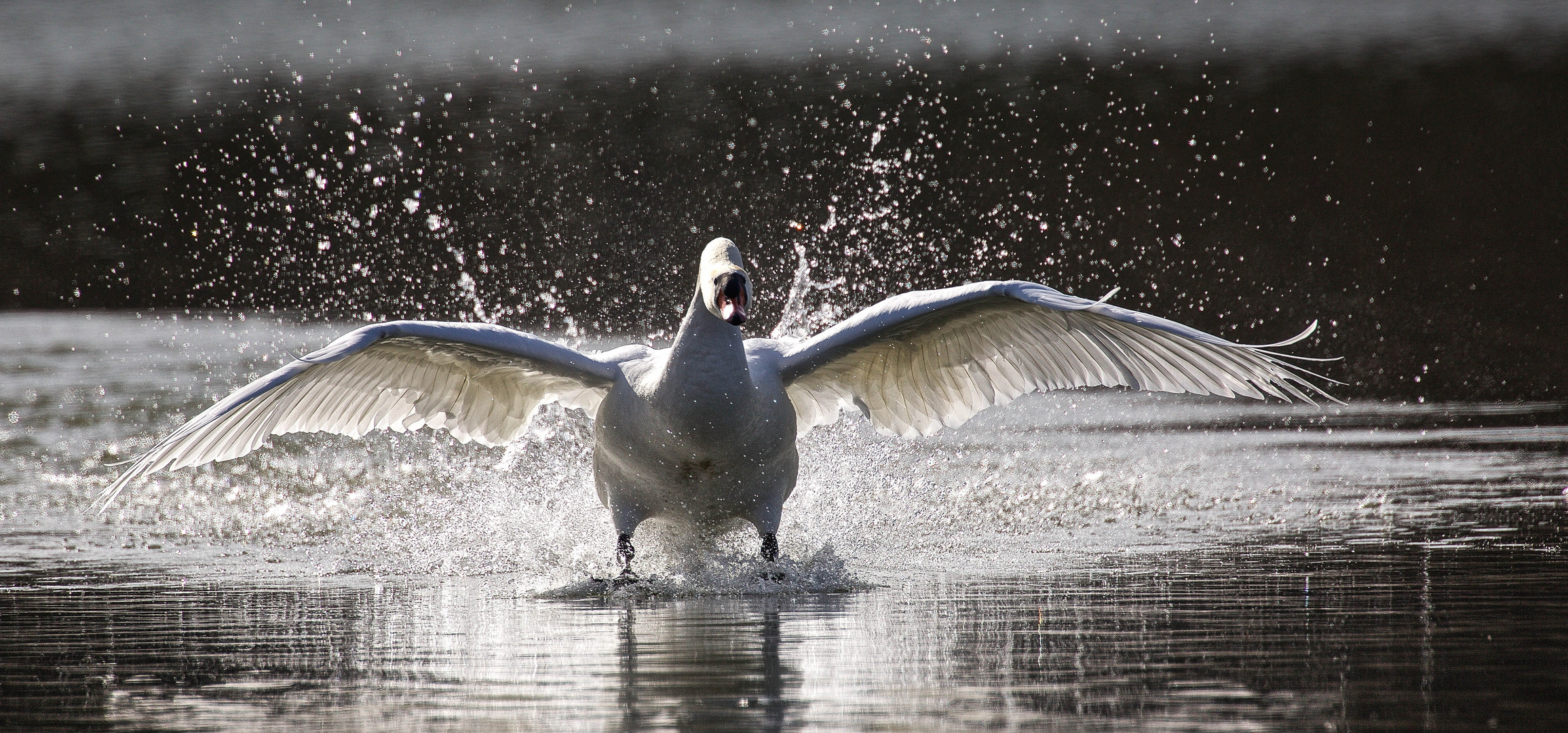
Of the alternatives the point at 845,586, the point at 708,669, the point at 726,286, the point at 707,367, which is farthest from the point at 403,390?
the point at 708,669

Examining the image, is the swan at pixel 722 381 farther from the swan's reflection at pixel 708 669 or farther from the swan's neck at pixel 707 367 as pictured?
the swan's reflection at pixel 708 669

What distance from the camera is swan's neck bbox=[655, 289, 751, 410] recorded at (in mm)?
7590

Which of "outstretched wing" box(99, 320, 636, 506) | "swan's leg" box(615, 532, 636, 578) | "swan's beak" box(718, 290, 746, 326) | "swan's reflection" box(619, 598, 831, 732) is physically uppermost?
"swan's beak" box(718, 290, 746, 326)

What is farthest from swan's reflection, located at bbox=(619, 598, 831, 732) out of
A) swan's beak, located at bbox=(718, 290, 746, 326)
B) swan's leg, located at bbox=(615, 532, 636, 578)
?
swan's leg, located at bbox=(615, 532, 636, 578)

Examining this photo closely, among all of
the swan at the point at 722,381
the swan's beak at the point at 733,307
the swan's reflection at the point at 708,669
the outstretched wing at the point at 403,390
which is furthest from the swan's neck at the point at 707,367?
the swan's reflection at the point at 708,669

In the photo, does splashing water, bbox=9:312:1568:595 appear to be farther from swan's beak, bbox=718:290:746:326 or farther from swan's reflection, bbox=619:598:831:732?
swan's beak, bbox=718:290:746:326

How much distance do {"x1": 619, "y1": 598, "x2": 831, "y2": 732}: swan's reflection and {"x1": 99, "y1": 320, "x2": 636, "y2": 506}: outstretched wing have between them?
6.68 ft

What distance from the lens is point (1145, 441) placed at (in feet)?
41.7

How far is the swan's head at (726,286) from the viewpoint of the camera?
23.9 ft

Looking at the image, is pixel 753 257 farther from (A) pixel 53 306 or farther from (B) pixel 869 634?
(B) pixel 869 634

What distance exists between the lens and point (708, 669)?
516cm

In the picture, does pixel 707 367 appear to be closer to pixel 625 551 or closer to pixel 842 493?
pixel 625 551

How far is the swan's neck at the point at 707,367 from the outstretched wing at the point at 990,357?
792 millimetres

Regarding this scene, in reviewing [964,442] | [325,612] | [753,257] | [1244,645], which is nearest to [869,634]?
[1244,645]
